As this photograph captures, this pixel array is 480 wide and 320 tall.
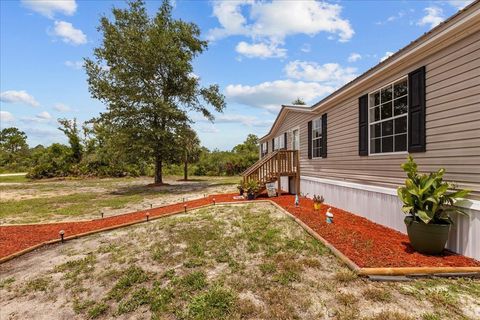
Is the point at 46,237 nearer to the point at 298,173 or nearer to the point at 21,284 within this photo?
the point at 21,284

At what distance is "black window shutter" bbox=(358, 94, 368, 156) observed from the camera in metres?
6.84

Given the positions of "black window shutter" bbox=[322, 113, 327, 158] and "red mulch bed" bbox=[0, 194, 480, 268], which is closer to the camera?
"red mulch bed" bbox=[0, 194, 480, 268]

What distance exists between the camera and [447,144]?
448cm

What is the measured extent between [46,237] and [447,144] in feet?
28.6

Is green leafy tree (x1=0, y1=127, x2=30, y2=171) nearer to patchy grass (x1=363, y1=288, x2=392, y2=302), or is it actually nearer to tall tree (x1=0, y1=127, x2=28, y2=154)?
tall tree (x1=0, y1=127, x2=28, y2=154)

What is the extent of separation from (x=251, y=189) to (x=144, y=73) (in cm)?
1193

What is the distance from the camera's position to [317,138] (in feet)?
32.9

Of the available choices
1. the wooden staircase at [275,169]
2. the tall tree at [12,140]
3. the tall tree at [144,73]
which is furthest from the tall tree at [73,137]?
the tall tree at [12,140]

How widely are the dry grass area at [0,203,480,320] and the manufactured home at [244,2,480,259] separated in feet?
6.63

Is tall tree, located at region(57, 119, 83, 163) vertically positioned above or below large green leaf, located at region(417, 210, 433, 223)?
above

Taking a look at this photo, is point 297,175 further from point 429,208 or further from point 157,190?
point 157,190

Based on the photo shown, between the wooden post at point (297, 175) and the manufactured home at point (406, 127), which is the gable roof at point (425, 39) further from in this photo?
the wooden post at point (297, 175)

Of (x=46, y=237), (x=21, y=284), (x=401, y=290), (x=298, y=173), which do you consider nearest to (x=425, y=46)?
(x=401, y=290)

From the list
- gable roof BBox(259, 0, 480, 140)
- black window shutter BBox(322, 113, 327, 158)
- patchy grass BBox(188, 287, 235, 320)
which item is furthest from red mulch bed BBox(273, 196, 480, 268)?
gable roof BBox(259, 0, 480, 140)
